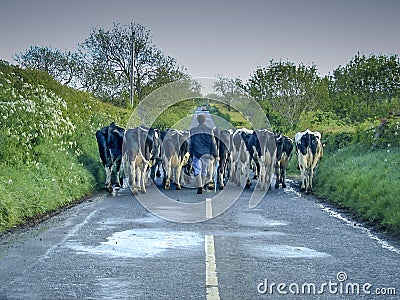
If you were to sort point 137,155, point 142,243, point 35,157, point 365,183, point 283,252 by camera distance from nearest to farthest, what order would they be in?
point 283,252
point 142,243
point 365,183
point 35,157
point 137,155

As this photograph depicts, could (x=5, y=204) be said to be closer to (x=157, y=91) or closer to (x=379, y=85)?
(x=379, y=85)

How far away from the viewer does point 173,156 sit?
22.1m

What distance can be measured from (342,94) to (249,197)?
2684cm

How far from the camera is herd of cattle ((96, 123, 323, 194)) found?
782 inches

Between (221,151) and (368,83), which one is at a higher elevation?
(368,83)

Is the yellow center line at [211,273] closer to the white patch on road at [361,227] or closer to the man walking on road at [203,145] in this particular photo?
the white patch on road at [361,227]

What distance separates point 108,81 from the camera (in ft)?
160

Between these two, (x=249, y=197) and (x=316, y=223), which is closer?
(x=316, y=223)

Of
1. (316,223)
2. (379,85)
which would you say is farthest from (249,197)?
(379,85)

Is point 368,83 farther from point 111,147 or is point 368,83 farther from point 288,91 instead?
point 111,147

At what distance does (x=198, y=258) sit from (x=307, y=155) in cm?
1244

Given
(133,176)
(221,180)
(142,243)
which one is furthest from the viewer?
(221,180)

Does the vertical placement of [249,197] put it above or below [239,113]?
below

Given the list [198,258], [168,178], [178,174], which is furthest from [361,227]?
[178,174]
